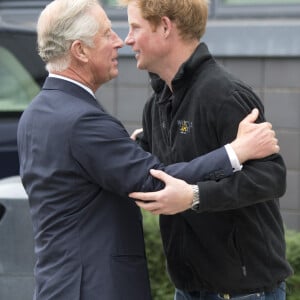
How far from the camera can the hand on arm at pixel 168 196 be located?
2.53 meters

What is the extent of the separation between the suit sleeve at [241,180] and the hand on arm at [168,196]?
49mm

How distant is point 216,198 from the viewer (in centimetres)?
253

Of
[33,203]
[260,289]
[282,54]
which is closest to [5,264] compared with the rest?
[33,203]

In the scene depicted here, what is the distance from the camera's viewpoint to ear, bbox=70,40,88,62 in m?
2.65

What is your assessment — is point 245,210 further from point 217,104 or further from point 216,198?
point 217,104

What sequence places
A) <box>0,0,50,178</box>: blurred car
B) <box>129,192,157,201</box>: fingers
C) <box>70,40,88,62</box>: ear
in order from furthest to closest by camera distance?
<box>0,0,50,178</box>: blurred car → <box>70,40,88,62</box>: ear → <box>129,192,157,201</box>: fingers

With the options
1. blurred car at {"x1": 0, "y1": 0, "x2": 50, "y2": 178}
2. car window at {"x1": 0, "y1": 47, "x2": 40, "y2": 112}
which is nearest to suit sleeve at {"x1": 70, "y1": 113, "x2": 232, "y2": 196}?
blurred car at {"x1": 0, "y1": 0, "x2": 50, "y2": 178}

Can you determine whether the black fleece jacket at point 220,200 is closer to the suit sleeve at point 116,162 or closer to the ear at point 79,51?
the suit sleeve at point 116,162

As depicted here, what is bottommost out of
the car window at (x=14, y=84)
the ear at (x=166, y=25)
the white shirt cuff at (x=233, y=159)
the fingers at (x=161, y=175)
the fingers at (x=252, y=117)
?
the car window at (x=14, y=84)

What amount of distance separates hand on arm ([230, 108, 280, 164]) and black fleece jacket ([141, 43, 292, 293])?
0.15ft

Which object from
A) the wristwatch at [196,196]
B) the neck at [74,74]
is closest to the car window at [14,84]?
the neck at [74,74]

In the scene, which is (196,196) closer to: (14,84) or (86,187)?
(86,187)

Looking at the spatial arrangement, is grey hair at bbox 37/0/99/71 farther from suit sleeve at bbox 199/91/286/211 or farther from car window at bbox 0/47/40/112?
car window at bbox 0/47/40/112

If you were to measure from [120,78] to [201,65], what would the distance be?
177 inches
